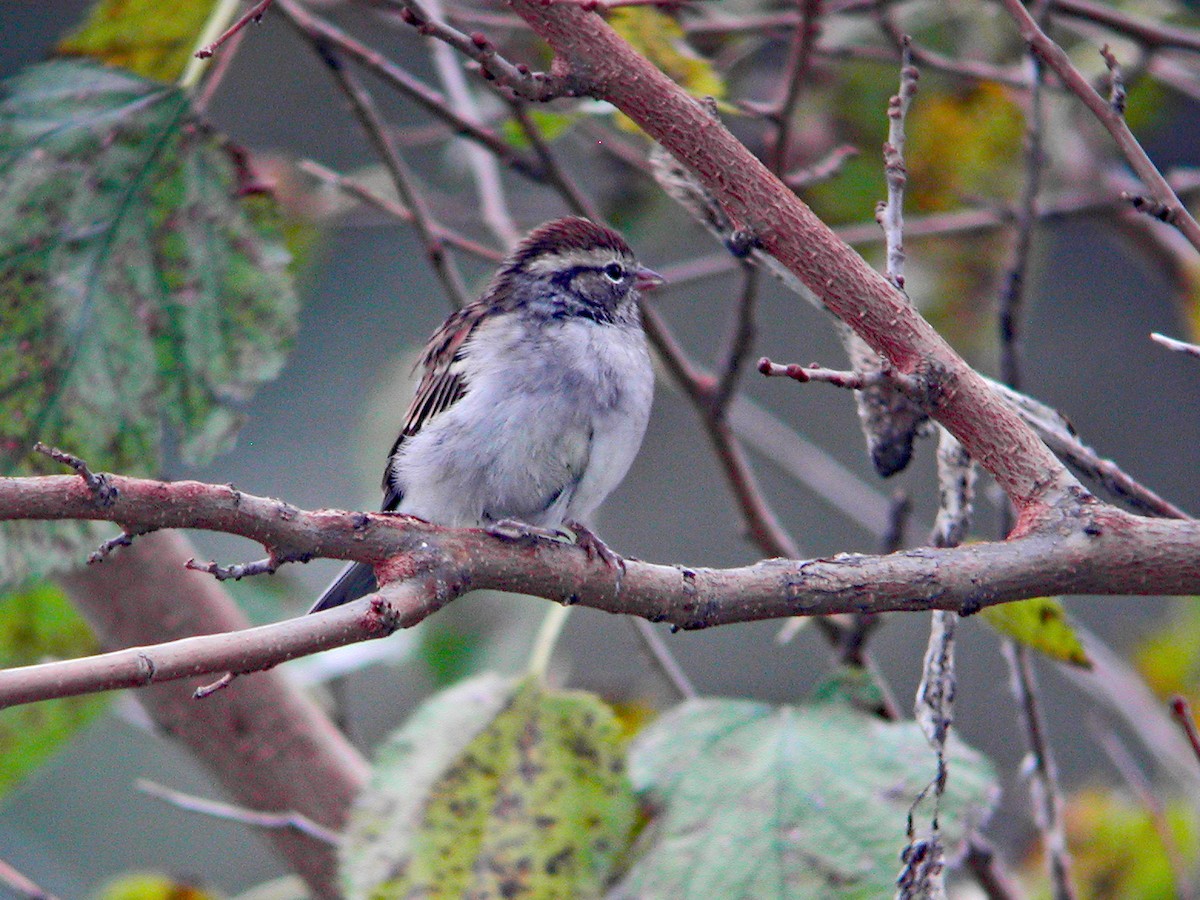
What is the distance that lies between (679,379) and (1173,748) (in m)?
1.79

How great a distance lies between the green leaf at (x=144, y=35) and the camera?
3104 millimetres

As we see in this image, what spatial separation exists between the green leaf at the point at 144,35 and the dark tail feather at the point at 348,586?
1.31 meters

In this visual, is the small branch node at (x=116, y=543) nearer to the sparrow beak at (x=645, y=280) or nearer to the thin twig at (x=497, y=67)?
the thin twig at (x=497, y=67)

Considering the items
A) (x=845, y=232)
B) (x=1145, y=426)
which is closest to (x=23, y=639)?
(x=845, y=232)

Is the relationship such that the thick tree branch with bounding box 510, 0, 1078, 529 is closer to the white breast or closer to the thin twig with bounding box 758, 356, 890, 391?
the thin twig with bounding box 758, 356, 890, 391

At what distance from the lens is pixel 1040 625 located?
215 cm

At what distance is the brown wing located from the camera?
9.80ft

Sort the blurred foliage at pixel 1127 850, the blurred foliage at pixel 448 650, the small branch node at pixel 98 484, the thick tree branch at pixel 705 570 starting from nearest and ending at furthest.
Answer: the small branch node at pixel 98 484, the thick tree branch at pixel 705 570, the blurred foliage at pixel 1127 850, the blurred foliage at pixel 448 650

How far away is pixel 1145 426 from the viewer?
6129 millimetres

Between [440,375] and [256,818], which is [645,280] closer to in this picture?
[440,375]

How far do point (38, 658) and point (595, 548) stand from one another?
1.89m

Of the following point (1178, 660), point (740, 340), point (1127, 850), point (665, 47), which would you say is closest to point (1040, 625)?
point (740, 340)

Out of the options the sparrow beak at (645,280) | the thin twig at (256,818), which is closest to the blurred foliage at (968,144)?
the sparrow beak at (645,280)

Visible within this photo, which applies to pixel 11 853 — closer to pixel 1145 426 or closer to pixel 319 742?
pixel 319 742
